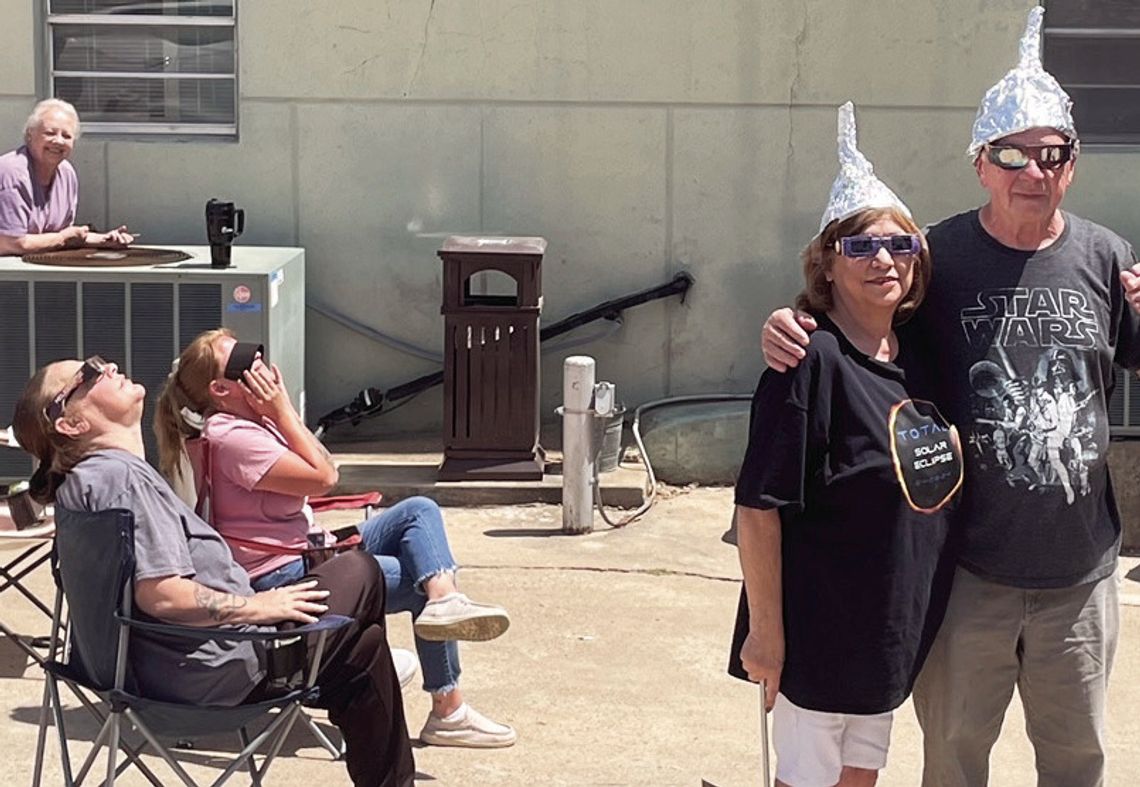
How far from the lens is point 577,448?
7.66 meters

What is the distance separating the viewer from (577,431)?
25.2 feet

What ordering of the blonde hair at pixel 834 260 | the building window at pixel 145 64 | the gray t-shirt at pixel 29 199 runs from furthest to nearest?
1. the building window at pixel 145 64
2. the gray t-shirt at pixel 29 199
3. the blonde hair at pixel 834 260

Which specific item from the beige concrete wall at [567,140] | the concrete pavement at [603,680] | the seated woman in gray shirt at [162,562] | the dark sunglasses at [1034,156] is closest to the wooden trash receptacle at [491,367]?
the concrete pavement at [603,680]

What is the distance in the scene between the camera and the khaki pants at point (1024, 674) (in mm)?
3865

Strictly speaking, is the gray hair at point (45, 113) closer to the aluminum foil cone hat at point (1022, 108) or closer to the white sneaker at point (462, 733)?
the white sneaker at point (462, 733)

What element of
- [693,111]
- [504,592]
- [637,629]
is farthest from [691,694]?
[693,111]

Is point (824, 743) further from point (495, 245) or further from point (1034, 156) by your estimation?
point (495, 245)

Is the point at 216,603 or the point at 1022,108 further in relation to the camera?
the point at 216,603

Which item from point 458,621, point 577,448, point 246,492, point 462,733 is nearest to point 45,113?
point 577,448

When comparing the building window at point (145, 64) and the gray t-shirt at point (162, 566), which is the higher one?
the building window at point (145, 64)

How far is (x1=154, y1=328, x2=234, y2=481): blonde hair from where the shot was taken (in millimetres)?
4801

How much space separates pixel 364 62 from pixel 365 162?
0.47 metres

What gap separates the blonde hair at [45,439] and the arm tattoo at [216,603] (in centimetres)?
41

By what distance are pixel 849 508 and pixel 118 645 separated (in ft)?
5.31
